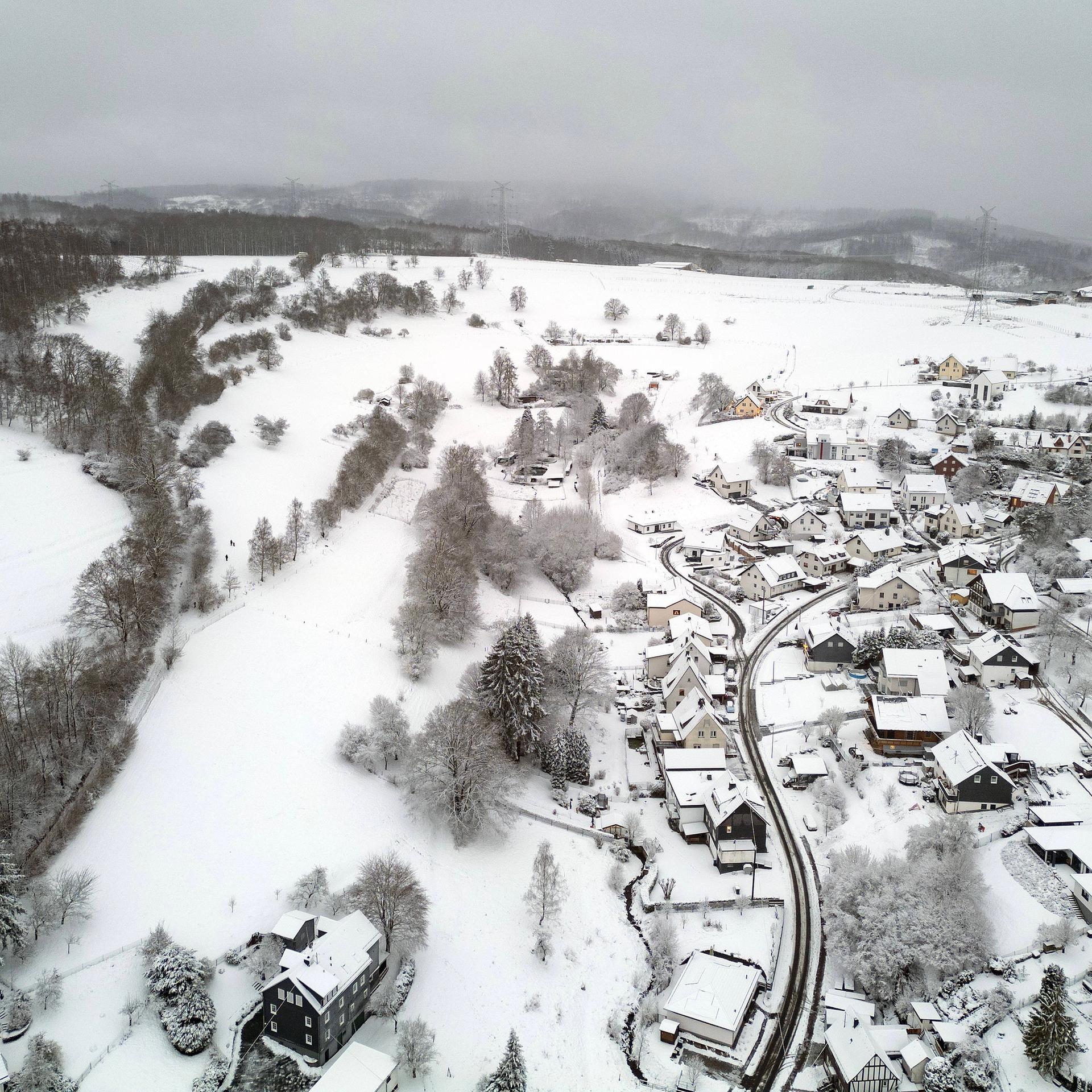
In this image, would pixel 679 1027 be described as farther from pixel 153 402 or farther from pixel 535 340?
pixel 535 340

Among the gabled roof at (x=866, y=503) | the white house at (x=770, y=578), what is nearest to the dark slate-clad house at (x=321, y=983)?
the white house at (x=770, y=578)

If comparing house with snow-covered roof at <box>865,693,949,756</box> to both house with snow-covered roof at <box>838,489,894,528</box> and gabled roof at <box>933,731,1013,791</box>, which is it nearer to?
gabled roof at <box>933,731,1013,791</box>

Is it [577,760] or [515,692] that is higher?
[515,692]

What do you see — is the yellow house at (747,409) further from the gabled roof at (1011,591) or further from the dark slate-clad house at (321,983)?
the dark slate-clad house at (321,983)

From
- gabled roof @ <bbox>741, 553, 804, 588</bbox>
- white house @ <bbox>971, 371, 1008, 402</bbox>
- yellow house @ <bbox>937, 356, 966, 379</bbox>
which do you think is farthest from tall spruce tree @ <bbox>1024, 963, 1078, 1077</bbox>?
yellow house @ <bbox>937, 356, 966, 379</bbox>

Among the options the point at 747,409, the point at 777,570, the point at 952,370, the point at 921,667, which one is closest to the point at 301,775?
the point at 921,667

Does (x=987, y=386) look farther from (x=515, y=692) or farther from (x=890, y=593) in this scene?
(x=515, y=692)

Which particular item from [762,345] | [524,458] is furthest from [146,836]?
[762,345]
